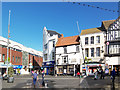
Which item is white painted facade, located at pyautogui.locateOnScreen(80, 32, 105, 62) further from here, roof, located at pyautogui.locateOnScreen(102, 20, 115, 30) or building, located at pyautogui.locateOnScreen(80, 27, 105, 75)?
roof, located at pyautogui.locateOnScreen(102, 20, 115, 30)

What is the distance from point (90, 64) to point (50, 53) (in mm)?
12379

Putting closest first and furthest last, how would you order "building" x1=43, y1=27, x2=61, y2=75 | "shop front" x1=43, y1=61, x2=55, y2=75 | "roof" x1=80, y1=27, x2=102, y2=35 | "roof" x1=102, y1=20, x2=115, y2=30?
"roof" x1=102, y1=20, x2=115, y2=30 → "roof" x1=80, y1=27, x2=102, y2=35 → "shop front" x1=43, y1=61, x2=55, y2=75 → "building" x1=43, y1=27, x2=61, y2=75

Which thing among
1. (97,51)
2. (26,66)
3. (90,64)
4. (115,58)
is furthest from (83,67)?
(26,66)

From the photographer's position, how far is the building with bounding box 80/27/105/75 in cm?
3450

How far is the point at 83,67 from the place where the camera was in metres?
36.3

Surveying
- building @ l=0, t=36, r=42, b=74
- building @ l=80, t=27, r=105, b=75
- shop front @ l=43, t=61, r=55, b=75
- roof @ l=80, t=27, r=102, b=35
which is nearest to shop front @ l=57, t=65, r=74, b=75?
shop front @ l=43, t=61, r=55, b=75

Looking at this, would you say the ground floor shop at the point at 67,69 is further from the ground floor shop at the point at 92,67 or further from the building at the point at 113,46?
the building at the point at 113,46

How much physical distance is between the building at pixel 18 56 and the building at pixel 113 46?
2863 cm

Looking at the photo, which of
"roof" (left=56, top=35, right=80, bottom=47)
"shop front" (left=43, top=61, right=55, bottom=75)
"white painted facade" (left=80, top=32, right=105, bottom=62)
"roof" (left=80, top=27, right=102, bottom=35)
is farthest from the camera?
"shop front" (left=43, top=61, right=55, bottom=75)

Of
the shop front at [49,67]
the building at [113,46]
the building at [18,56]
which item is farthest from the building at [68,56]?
the building at [18,56]

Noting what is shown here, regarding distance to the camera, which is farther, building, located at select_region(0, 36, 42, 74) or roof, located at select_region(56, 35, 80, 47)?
building, located at select_region(0, 36, 42, 74)

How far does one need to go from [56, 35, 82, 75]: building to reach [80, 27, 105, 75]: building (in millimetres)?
1825

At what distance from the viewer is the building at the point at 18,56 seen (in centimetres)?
4861

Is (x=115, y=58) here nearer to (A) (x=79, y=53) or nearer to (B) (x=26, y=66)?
(A) (x=79, y=53)
